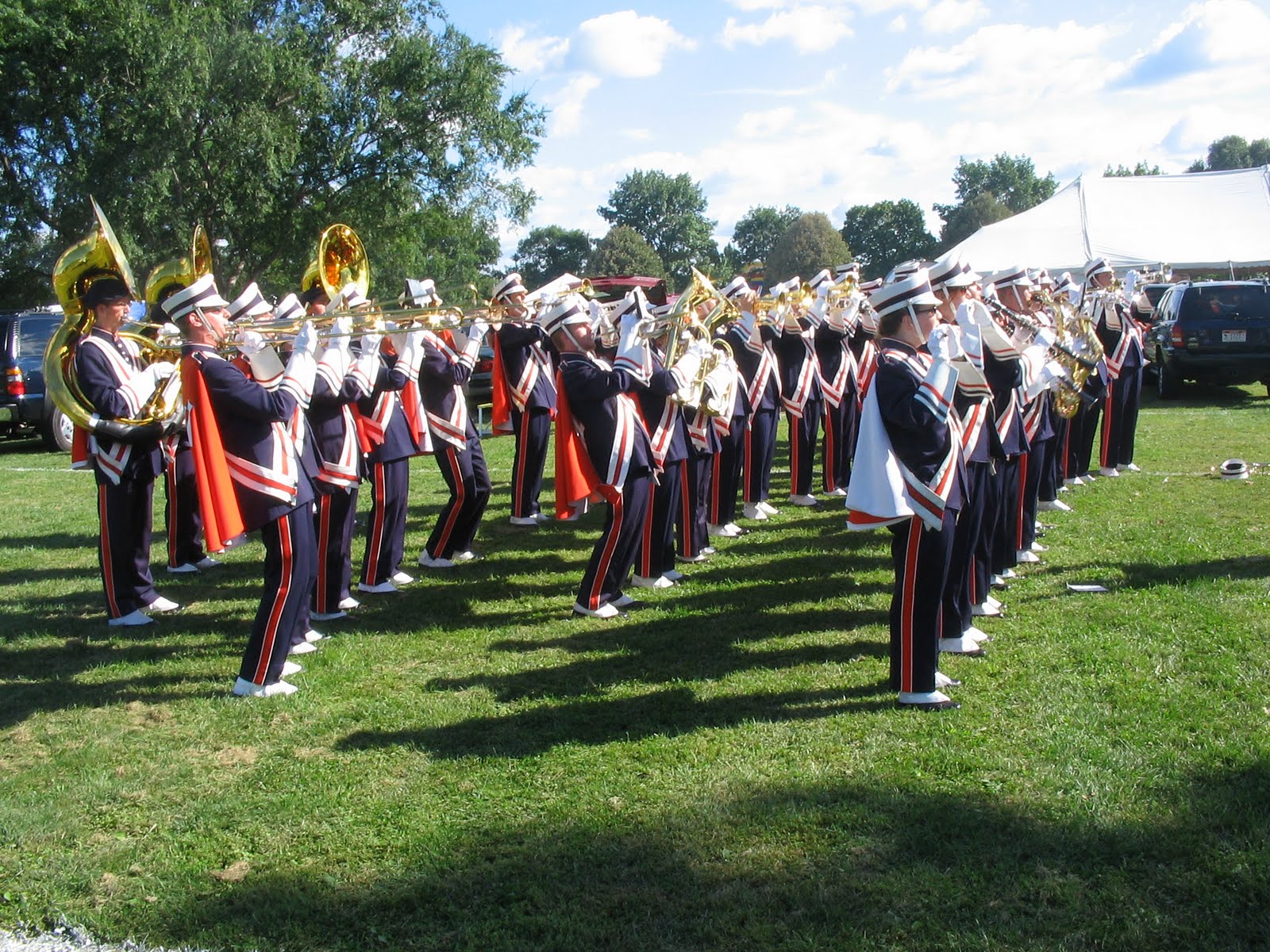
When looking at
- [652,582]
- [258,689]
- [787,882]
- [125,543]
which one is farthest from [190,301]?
[787,882]

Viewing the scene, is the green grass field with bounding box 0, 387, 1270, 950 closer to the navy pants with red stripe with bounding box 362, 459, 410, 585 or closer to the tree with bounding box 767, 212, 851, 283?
the navy pants with red stripe with bounding box 362, 459, 410, 585

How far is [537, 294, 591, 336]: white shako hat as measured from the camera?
20.0 ft

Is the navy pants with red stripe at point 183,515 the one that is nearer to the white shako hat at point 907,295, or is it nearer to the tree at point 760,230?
the white shako hat at point 907,295

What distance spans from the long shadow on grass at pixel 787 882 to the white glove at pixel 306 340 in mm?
2202

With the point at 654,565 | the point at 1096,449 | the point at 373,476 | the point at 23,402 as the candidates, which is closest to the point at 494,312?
the point at 373,476

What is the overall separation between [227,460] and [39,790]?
149 cm

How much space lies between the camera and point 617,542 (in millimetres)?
6184

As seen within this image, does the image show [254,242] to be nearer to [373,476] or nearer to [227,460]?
[373,476]

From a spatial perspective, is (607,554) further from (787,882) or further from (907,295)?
(787,882)

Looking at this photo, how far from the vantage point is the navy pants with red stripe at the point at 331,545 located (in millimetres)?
6344

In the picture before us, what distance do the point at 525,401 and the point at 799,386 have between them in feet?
7.40

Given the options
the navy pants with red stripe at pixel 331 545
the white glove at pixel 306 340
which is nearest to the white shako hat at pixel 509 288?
the navy pants with red stripe at pixel 331 545

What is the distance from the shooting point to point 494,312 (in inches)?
251

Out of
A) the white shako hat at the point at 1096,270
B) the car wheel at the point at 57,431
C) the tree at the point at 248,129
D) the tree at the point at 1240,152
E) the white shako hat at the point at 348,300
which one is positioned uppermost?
the tree at the point at 1240,152
